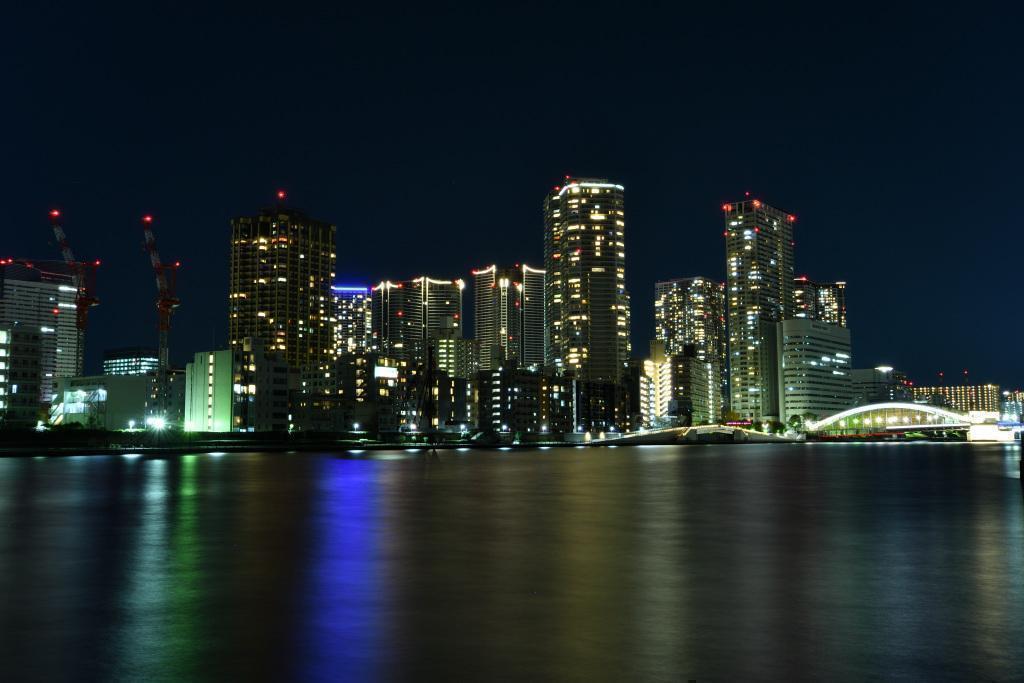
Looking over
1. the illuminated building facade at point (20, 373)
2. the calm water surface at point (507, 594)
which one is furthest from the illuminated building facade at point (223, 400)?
the calm water surface at point (507, 594)

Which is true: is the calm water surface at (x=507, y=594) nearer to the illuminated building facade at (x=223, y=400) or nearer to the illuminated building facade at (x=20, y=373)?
the illuminated building facade at (x=223, y=400)

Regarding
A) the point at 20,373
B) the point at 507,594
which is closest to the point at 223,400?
the point at 20,373

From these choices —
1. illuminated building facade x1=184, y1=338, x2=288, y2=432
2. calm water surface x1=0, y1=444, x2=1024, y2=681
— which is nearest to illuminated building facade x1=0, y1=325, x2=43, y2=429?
illuminated building facade x1=184, y1=338, x2=288, y2=432

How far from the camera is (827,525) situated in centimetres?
3023

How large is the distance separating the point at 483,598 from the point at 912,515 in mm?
25312

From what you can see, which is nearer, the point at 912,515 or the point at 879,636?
the point at 879,636

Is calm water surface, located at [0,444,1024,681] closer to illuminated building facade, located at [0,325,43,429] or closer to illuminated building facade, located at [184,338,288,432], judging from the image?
illuminated building facade, located at [184,338,288,432]

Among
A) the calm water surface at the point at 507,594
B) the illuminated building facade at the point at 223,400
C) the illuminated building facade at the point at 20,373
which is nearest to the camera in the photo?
the calm water surface at the point at 507,594

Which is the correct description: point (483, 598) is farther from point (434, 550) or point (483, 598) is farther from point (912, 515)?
point (912, 515)

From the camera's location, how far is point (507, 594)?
16250 mm

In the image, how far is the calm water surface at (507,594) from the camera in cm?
1131

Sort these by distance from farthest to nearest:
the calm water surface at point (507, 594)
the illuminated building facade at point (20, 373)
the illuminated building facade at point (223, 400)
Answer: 1. the illuminated building facade at point (223, 400)
2. the illuminated building facade at point (20, 373)
3. the calm water surface at point (507, 594)

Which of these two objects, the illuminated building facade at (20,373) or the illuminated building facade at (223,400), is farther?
the illuminated building facade at (223,400)

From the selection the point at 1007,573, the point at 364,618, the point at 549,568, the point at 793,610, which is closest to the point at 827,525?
the point at 1007,573
